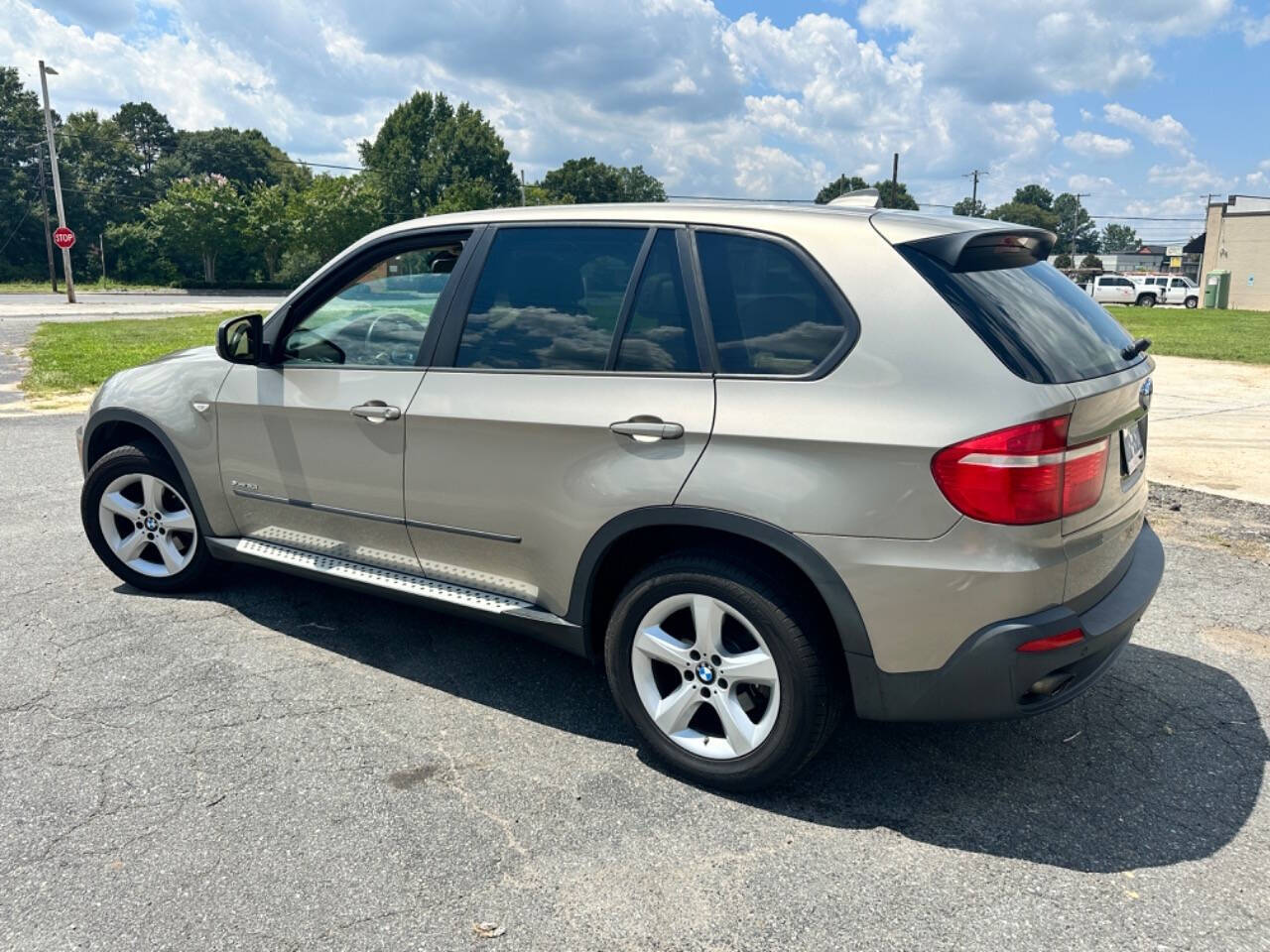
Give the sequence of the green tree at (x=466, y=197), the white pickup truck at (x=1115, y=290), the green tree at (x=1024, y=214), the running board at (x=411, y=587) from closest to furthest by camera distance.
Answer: the running board at (x=411, y=587) → the white pickup truck at (x=1115, y=290) → the green tree at (x=466, y=197) → the green tree at (x=1024, y=214)

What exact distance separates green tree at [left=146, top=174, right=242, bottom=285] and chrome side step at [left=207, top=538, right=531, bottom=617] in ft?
194

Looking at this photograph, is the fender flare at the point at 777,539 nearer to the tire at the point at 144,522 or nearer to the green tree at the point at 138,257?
the tire at the point at 144,522

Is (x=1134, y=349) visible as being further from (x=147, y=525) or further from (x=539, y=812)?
(x=147, y=525)

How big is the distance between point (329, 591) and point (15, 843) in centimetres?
216

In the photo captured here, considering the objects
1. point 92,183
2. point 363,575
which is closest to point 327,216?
point 92,183

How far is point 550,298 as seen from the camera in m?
3.34

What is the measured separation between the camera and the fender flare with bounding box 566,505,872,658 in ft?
8.66

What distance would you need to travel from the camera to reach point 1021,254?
3.01 metres

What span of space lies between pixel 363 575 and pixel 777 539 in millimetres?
1836

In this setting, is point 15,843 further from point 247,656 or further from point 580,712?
point 580,712

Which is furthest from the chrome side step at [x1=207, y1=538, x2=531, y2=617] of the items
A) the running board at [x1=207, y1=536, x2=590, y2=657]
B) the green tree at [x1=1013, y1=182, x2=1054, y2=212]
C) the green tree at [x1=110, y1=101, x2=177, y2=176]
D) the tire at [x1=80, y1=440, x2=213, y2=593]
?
the green tree at [x1=1013, y1=182, x2=1054, y2=212]

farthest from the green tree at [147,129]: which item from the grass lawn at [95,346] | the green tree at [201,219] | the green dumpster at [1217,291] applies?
the green dumpster at [1217,291]

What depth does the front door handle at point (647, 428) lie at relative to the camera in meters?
2.87

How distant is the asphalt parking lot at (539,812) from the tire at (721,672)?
0.15m
